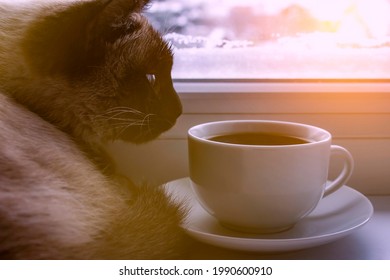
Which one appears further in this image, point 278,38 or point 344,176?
point 278,38

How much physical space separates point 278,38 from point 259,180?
0.33 meters

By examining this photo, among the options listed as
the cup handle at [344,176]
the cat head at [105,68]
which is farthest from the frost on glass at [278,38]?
the cup handle at [344,176]

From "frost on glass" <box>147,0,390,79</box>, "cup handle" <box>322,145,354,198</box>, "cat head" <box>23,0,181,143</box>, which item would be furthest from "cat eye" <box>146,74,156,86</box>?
"cup handle" <box>322,145,354,198</box>

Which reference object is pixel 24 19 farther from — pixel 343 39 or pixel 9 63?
pixel 343 39

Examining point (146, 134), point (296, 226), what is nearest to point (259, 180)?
point (296, 226)

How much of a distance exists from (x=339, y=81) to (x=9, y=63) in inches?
19.8

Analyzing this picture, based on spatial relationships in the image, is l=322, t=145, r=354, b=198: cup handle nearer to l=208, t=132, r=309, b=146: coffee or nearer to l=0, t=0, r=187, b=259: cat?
l=208, t=132, r=309, b=146: coffee

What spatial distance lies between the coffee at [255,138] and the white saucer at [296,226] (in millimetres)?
102

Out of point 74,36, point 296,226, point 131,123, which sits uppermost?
point 74,36

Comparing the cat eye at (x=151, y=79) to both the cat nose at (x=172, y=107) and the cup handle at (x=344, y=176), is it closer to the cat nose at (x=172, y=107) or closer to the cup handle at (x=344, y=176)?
the cat nose at (x=172, y=107)

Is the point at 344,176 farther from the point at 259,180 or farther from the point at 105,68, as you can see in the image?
the point at 105,68

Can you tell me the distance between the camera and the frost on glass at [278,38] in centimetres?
78

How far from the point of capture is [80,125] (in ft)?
2.17

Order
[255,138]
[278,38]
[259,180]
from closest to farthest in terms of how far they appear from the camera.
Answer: [259,180] < [255,138] < [278,38]
